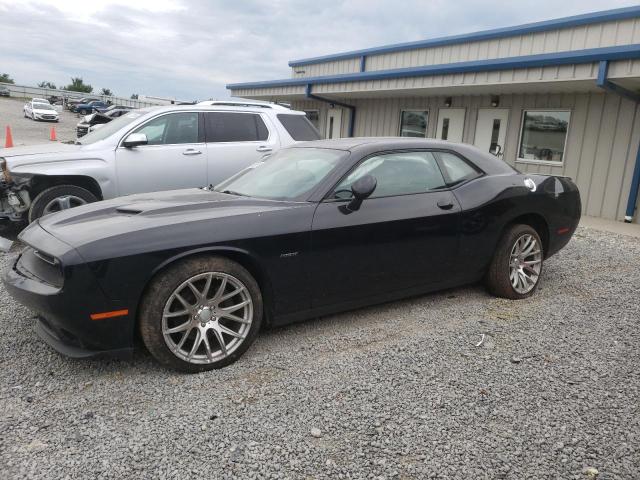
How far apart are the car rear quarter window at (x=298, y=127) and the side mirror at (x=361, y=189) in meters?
4.15

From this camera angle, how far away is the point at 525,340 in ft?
12.6

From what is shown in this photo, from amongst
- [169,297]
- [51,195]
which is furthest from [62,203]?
[169,297]

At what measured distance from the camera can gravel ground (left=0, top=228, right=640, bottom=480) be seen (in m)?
2.40

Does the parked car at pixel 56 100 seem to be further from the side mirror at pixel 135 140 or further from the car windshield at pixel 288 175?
the car windshield at pixel 288 175

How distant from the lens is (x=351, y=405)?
113 inches

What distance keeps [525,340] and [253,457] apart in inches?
93.1

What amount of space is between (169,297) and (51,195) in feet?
12.6

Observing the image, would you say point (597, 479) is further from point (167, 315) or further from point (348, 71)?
point (348, 71)

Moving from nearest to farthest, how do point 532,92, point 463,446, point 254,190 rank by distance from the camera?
point 463,446 < point 254,190 < point 532,92

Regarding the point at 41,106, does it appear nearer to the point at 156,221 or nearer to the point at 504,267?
the point at 156,221

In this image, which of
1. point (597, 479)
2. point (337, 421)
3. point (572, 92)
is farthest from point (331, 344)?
point (572, 92)

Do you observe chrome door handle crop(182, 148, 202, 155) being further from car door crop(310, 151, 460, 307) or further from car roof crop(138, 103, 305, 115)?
car door crop(310, 151, 460, 307)

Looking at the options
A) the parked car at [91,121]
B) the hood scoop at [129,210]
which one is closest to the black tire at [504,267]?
the hood scoop at [129,210]

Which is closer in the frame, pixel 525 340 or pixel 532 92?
pixel 525 340
